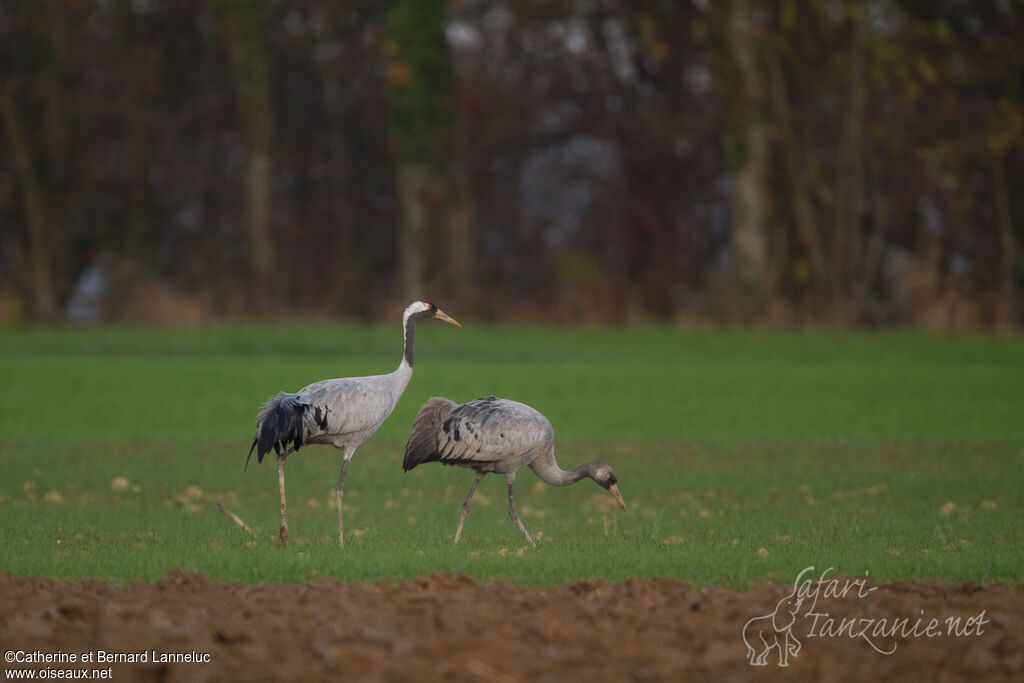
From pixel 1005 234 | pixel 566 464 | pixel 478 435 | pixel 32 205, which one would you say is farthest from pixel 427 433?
pixel 32 205

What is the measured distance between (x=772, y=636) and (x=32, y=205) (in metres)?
35.2

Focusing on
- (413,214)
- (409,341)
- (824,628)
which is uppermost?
(413,214)

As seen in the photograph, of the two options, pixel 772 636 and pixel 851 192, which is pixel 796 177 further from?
pixel 772 636

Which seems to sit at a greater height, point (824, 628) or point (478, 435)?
point (478, 435)

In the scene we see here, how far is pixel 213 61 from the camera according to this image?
155 feet

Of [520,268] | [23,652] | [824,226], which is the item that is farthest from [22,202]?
[23,652]

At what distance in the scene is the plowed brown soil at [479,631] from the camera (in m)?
7.41

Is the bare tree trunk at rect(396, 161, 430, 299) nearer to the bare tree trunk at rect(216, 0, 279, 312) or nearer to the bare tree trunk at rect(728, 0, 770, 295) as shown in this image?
the bare tree trunk at rect(216, 0, 279, 312)

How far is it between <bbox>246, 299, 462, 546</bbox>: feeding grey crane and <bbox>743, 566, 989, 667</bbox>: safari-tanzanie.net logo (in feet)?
13.2

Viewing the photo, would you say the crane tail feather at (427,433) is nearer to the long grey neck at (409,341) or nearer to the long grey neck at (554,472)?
the long grey neck at (409,341)

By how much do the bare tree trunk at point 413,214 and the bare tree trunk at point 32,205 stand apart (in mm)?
9631

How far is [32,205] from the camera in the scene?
39656 millimetres

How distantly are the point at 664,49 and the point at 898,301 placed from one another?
9.16m

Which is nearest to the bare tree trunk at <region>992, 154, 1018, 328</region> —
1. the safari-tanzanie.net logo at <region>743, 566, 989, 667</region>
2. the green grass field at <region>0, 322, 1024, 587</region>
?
the green grass field at <region>0, 322, 1024, 587</region>
